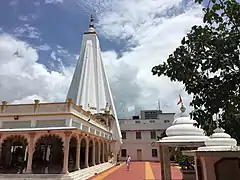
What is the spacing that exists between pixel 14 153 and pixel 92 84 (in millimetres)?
17565

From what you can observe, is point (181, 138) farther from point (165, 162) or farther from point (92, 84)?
point (92, 84)

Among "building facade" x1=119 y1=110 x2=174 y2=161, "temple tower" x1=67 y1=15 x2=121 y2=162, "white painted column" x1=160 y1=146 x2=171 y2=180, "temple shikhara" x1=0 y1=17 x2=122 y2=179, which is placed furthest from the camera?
"building facade" x1=119 y1=110 x2=174 y2=161

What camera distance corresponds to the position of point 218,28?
630 centimetres

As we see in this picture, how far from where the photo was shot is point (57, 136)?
15570 millimetres

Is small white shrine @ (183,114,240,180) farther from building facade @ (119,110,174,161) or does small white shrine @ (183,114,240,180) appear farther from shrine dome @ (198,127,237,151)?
building facade @ (119,110,174,161)

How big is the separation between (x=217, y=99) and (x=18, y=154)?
786 inches

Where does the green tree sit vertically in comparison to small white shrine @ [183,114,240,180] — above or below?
above

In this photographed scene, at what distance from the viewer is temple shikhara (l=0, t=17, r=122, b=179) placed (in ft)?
46.8

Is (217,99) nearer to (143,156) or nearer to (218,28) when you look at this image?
(218,28)

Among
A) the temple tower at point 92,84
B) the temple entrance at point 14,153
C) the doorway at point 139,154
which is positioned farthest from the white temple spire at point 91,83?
the temple entrance at point 14,153

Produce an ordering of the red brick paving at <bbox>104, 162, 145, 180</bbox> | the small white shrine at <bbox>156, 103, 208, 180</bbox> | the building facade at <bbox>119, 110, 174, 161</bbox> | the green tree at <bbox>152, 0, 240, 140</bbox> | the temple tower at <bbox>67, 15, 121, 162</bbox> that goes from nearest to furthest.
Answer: the green tree at <bbox>152, 0, 240, 140</bbox> < the small white shrine at <bbox>156, 103, 208, 180</bbox> < the red brick paving at <bbox>104, 162, 145, 180</bbox> < the temple tower at <bbox>67, 15, 121, 162</bbox> < the building facade at <bbox>119, 110, 174, 161</bbox>

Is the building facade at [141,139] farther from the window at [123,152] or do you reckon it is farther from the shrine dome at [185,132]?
the shrine dome at [185,132]

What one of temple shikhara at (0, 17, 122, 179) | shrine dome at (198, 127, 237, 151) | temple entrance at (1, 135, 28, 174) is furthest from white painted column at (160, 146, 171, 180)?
temple entrance at (1, 135, 28, 174)

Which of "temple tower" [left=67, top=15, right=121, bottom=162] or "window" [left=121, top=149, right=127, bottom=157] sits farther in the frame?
"window" [left=121, top=149, right=127, bottom=157]
